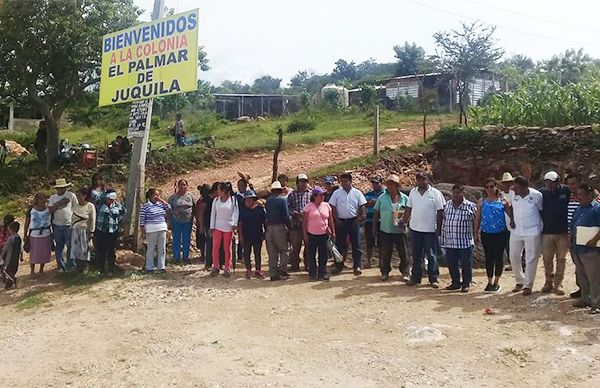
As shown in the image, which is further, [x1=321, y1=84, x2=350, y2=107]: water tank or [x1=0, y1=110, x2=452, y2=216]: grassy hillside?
[x1=321, y1=84, x2=350, y2=107]: water tank

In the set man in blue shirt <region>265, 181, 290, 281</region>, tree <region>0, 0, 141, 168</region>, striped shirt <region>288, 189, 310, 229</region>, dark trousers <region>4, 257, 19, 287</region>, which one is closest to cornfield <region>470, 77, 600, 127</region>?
striped shirt <region>288, 189, 310, 229</region>

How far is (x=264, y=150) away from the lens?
64.7ft

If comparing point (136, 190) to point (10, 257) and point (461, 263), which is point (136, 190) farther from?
point (461, 263)

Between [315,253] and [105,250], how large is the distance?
3.36 m

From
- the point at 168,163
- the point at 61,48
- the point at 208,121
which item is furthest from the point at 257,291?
the point at 208,121

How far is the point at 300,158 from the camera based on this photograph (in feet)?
59.6

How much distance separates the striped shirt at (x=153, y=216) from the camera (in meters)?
9.26

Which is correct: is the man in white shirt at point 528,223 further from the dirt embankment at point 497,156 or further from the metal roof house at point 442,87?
the metal roof house at point 442,87

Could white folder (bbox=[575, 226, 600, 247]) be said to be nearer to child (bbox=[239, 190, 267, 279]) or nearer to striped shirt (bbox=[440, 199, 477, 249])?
striped shirt (bbox=[440, 199, 477, 249])

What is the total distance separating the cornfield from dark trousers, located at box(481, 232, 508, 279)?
8950mm

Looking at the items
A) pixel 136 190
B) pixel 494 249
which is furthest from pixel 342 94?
pixel 494 249

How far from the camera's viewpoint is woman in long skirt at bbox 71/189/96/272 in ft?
30.8

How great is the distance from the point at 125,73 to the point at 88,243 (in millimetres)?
3394

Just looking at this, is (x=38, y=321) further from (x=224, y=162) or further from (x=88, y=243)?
(x=224, y=162)
